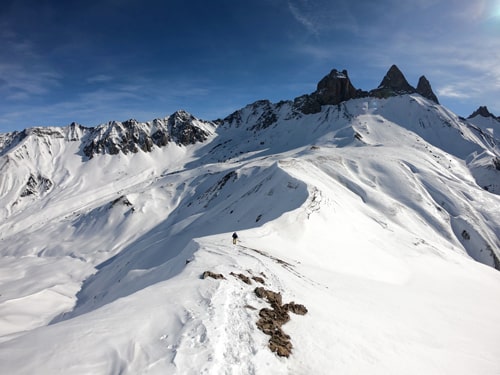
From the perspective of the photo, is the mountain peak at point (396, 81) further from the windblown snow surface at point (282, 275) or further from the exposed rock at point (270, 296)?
the exposed rock at point (270, 296)

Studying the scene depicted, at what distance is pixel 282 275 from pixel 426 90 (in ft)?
712

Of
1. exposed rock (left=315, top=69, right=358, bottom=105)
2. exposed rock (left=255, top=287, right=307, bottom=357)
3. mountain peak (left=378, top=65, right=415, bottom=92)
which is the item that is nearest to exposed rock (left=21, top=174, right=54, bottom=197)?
exposed rock (left=315, top=69, right=358, bottom=105)

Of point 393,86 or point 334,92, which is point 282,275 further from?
point 393,86

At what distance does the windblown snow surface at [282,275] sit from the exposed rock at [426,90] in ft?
269

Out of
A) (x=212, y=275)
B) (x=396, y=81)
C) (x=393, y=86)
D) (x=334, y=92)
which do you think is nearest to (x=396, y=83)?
(x=396, y=81)

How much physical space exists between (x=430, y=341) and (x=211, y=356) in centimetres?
1194

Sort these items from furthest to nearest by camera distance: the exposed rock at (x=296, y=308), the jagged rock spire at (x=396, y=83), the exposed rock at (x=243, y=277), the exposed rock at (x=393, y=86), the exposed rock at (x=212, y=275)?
the jagged rock spire at (x=396, y=83) < the exposed rock at (x=393, y=86) < the exposed rock at (x=243, y=277) < the exposed rock at (x=212, y=275) < the exposed rock at (x=296, y=308)

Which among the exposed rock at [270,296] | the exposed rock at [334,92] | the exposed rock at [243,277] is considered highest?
the exposed rock at [334,92]

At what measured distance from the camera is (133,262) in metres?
47.4

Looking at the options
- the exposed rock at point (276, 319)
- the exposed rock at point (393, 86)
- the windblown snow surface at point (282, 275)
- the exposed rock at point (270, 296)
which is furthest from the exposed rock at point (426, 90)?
the exposed rock at point (276, 319)

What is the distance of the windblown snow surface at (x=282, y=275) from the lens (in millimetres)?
9000

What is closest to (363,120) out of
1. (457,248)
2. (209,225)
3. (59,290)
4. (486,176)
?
(486,176)

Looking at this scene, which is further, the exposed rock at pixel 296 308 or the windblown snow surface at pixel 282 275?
the exposed rock at pixel 296 308

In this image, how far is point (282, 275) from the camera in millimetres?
17844
